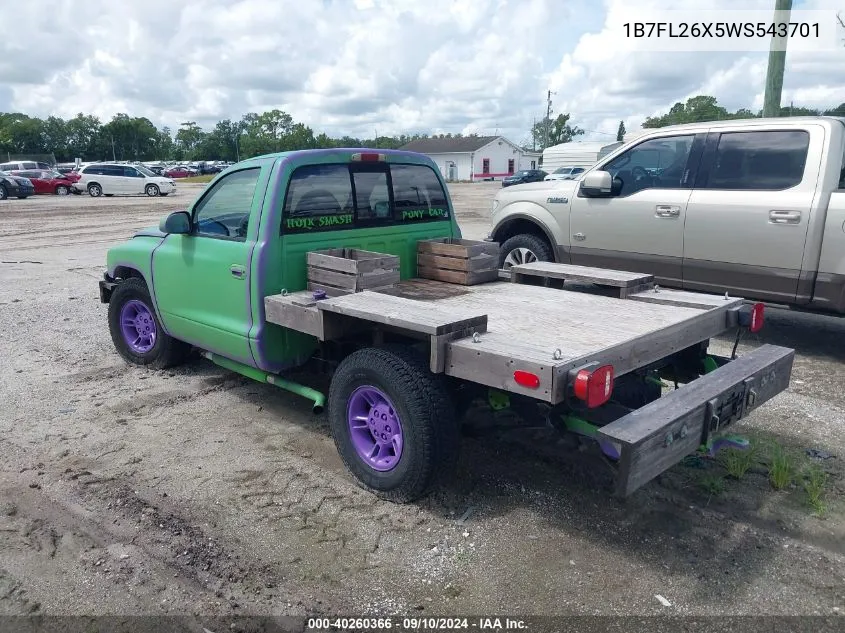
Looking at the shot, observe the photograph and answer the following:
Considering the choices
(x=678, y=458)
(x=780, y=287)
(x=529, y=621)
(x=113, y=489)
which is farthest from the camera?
(x=780, y=287)

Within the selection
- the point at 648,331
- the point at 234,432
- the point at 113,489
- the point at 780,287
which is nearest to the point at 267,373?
the point at 234,432

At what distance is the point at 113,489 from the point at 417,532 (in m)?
1.79

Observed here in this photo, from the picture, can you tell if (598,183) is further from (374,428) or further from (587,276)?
(374,428)

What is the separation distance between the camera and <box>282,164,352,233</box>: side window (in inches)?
171

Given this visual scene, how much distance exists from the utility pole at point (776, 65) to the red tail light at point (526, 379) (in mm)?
9499

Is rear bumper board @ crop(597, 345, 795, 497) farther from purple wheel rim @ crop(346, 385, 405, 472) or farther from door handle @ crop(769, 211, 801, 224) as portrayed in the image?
door handle @ crop(769, 211, 801, 224)

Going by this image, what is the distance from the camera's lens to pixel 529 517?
3.56 meters

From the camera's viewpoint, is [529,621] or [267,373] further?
[267,373]

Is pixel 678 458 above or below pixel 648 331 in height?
below

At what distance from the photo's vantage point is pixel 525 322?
388 cm

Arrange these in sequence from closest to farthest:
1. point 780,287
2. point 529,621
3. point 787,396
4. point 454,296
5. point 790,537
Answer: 1. point 529,621
2. point 790,537
3. point 454,296
4. point 787,396
5. point 780,287

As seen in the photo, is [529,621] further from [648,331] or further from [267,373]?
[267,373]

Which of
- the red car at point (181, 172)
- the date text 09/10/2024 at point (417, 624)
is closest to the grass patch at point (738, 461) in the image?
the date text 09/10/2024 at point (417, 624)

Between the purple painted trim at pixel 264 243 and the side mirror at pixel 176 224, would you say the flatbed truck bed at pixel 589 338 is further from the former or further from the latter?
the side mirror at pixel 176 224
